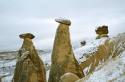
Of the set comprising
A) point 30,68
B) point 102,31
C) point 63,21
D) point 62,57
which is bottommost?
point 30,68

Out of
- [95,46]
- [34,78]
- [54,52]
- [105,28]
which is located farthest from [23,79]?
[105,28]

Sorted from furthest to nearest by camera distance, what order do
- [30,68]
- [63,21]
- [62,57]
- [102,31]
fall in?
[102,31] → [30,68] → [63,21] → [62,57]

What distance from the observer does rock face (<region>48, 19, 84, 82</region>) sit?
26.2m

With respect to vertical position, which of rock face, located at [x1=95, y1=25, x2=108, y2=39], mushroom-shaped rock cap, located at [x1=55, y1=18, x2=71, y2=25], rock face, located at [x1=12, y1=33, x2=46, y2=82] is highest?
mushroom-shaped rock cap, located at [x1=55, y1=18, x2=71, y2=25]

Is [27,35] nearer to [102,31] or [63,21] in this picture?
[63,21]

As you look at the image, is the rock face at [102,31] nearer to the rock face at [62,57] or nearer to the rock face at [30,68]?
the rock face at [30,68]

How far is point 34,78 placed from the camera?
28.1 meters

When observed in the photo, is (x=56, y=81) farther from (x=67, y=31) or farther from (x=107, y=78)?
(x=107, y=78)

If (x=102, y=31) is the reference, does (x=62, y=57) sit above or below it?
below

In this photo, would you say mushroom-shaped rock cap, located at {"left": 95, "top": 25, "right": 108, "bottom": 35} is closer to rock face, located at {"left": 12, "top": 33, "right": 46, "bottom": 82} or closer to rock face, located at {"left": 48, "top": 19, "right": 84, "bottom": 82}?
rock face, located at {"left": 12, "top": 33, "right": 46, "bottom": 82}

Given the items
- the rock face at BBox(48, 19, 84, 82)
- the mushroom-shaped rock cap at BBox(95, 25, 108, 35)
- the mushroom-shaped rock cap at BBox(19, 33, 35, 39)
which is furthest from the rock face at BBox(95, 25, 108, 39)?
the rock face at BBox(48, 19, 84, 82)

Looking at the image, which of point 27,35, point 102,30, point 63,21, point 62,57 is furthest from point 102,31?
point 62,57

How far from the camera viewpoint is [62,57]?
89.2 feet

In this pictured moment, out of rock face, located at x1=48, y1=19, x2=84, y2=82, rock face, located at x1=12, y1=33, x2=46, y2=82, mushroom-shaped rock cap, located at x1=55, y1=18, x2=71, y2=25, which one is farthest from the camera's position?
rock face, located at x1=12, y1=33, x2=46, y2=82
